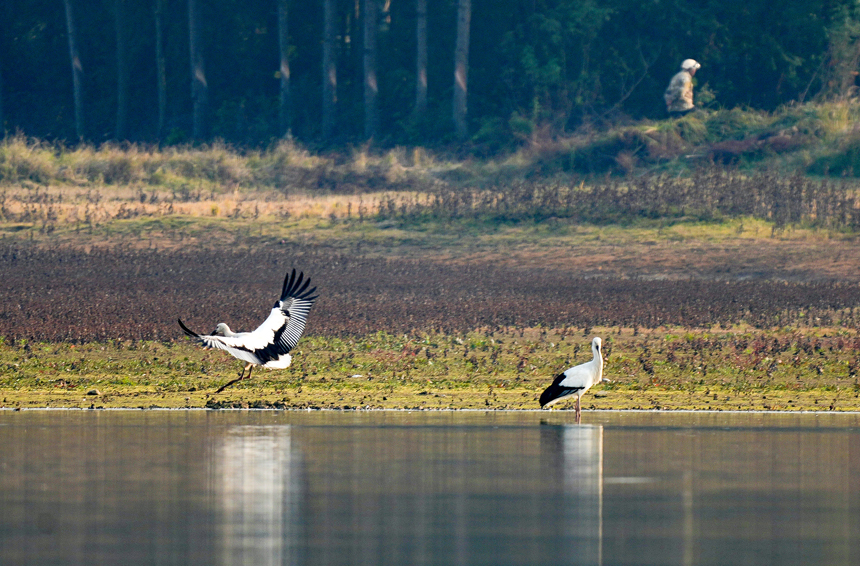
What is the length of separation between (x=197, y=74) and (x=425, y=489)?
49.4m

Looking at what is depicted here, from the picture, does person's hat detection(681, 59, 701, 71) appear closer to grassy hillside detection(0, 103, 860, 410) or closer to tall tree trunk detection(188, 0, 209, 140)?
grassy hillside detection(0, 103, 860, 410)

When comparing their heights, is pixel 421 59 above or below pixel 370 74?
above

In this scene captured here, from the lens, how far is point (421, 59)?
5438cm

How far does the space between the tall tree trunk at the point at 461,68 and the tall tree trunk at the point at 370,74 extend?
124 inches

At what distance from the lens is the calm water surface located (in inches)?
340

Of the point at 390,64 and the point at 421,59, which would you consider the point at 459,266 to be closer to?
the point at 421,59

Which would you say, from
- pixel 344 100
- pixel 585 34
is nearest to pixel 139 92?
pixel 344 100

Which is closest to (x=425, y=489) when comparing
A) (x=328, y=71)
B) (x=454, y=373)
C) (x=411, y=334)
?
(x=454, y=373)

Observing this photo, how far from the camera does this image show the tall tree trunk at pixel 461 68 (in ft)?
172

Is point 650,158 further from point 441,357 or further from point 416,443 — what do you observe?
point 416,443

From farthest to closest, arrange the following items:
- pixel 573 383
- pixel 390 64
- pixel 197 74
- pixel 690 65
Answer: pixel 390 64 < pixel 197 74 < pixel 690 65 < pixel 573 383

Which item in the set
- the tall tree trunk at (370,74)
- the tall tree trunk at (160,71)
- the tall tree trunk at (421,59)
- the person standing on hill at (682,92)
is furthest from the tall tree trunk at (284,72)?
the person standing on hill at (682,92)

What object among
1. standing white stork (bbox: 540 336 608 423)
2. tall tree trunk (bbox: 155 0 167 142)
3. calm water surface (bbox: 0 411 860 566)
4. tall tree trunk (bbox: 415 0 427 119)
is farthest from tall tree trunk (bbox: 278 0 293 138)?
calm water surface (bbox: 0 411 860 566)

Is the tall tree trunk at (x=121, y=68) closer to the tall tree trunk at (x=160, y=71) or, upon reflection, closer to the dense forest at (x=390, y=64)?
the dense forest at (x=390, y=64)
